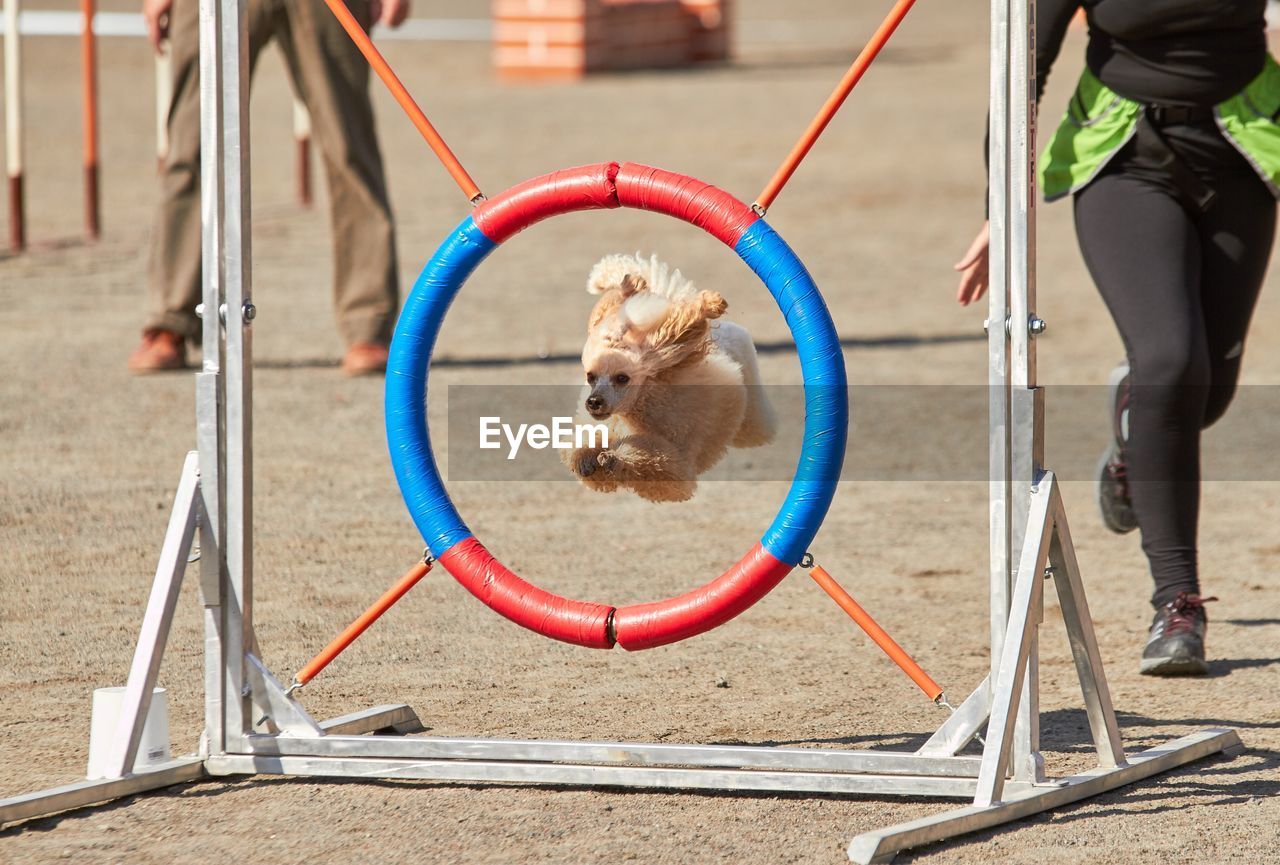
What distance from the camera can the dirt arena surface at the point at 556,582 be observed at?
12.1ft

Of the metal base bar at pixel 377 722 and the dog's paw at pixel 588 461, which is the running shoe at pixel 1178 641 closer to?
the dog's paw at pixel 588 461

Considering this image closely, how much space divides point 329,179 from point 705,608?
5.13 metres

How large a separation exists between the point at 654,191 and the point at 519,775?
3.99 ft

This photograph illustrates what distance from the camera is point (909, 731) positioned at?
4.32 meters

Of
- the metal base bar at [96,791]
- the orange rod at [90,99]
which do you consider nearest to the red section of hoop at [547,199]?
the metal base bar at [96,791]

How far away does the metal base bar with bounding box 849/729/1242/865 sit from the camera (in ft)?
11.3

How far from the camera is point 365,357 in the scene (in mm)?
8562

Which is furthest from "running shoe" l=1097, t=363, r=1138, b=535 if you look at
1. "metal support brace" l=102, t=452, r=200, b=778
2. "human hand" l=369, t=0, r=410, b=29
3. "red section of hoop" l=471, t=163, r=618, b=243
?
"human hand" l=369, t=0, r=410, b=29

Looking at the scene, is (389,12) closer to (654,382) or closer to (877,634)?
(654,382)

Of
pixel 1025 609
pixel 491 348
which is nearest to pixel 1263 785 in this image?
pixel 1025 609

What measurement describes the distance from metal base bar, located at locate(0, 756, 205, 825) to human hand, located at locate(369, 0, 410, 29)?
4.75 m

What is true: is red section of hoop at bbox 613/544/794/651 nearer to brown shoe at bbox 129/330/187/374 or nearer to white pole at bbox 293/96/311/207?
→ brown shoe at bbox 129/330/187/374

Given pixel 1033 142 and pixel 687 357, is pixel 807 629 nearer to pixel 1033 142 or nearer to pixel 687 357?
pixel 687 357

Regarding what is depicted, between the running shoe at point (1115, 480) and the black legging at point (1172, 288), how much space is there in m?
0.38
